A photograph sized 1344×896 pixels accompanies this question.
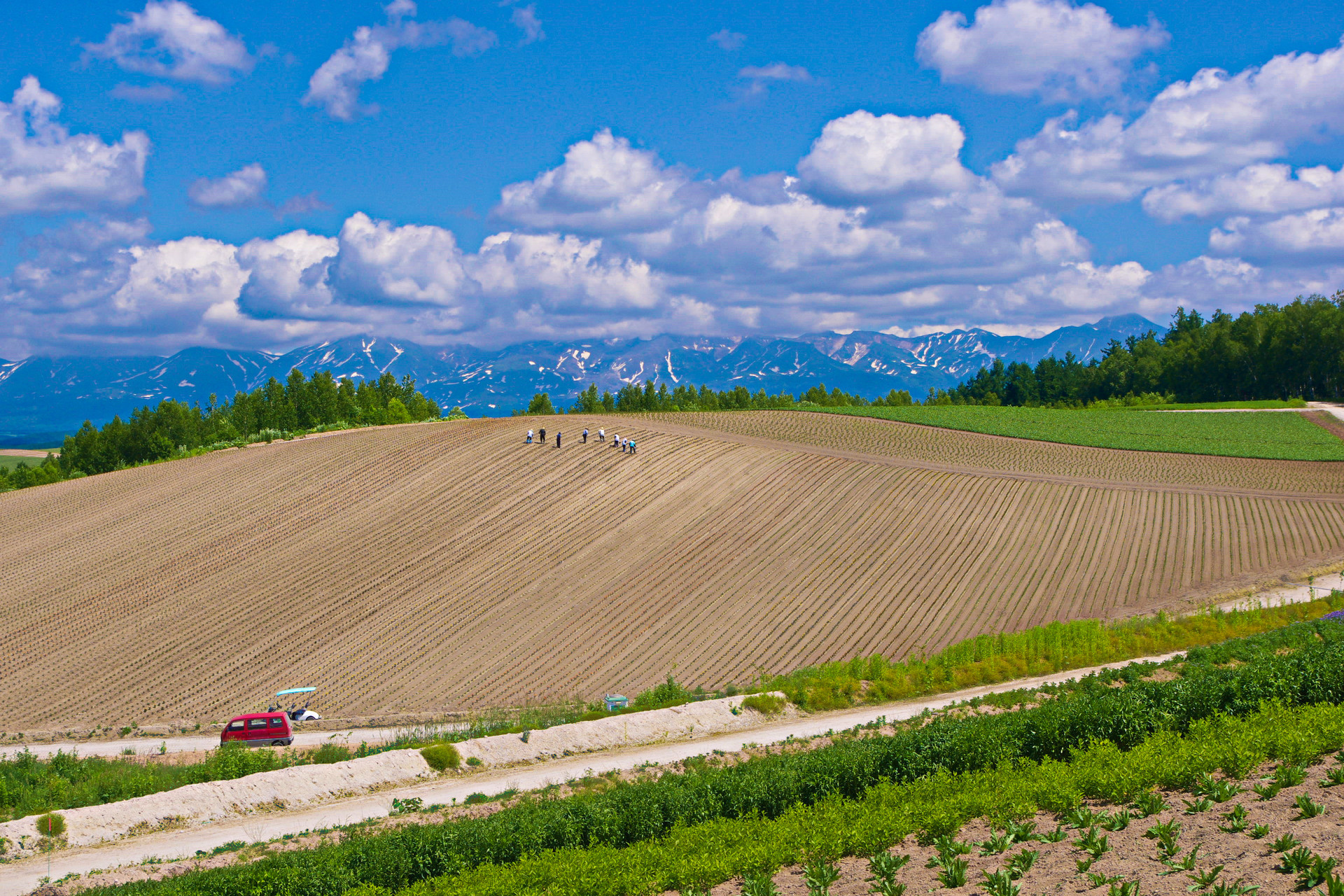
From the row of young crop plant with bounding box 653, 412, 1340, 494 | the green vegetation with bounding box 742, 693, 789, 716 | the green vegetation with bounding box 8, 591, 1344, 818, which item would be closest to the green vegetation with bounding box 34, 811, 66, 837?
the green vegetation with bounding box 8, 591, 1344, 818

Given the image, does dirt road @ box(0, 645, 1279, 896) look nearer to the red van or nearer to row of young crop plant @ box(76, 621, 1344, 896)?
row of young crop plant @ box(76, 621, 1344, 896)

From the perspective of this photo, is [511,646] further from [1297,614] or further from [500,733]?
[1297,614]

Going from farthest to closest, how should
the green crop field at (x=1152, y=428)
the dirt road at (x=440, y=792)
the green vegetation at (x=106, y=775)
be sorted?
the green crop field at (x=1152, y=428), the green vegetation at (x=106, y=775), the dirt road at (x=440, y=792)

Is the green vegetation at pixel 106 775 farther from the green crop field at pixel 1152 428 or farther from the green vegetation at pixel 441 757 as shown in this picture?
the green crop field at pixel 1152 428

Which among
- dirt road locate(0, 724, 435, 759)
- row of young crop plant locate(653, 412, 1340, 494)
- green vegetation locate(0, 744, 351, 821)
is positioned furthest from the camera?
row of young crop plant locate(653, 412, 1340, 494)

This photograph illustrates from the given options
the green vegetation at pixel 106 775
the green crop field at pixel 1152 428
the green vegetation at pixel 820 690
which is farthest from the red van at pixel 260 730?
the green crop field at pixel 1152 428
